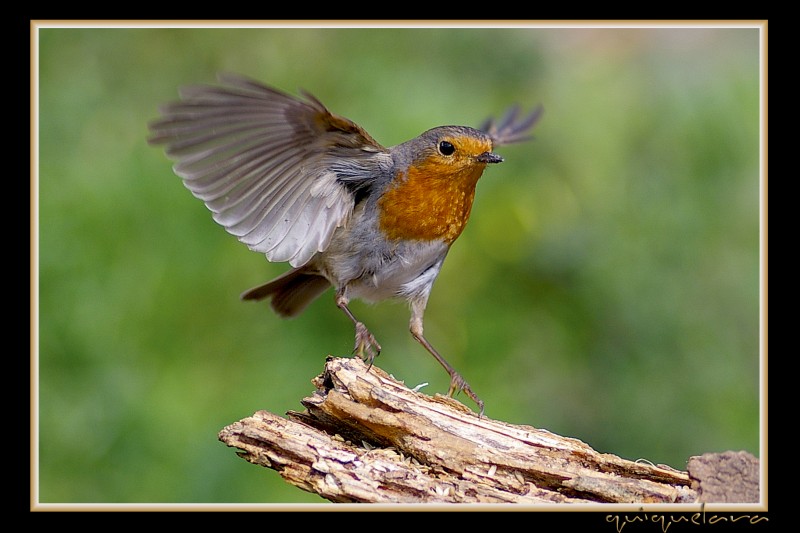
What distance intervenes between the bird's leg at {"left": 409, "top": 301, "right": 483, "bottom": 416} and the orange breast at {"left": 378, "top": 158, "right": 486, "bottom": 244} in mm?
510

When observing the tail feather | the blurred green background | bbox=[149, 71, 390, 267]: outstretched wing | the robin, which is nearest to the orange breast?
the robin

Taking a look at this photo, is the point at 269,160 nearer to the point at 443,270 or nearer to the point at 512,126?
the point at 443,270

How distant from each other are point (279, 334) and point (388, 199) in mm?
1233

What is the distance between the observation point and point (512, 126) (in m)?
6.42

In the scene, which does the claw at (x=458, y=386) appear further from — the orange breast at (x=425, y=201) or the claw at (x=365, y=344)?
the orange breast at (x=425, y=201)

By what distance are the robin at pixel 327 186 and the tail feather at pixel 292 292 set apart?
18mm

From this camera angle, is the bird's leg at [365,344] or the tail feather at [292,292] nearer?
the bird's leg at [365,344]

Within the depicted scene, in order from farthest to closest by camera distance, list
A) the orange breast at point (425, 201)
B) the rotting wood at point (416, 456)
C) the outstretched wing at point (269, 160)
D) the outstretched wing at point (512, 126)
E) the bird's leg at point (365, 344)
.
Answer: the outstretched wing at point (512, 126)
the orange breast at point (425, 201)
the bird's leg at point (365, 344)
the outstretched wing at point (269, 160)
the rotting wood at point (416, 456)

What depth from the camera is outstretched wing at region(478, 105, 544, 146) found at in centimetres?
627

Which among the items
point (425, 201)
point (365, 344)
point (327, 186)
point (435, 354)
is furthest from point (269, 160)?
point (435, 354)

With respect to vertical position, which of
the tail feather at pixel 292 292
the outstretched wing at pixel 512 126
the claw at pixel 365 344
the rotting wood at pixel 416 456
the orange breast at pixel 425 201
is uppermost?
the outstretched wing at pixel 512 126

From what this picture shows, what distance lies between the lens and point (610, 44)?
302 inches

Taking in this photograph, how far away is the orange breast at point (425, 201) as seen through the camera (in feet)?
16.8

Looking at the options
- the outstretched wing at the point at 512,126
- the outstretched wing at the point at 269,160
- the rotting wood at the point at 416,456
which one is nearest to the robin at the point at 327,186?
the outstretched wing at the point at 269,160
